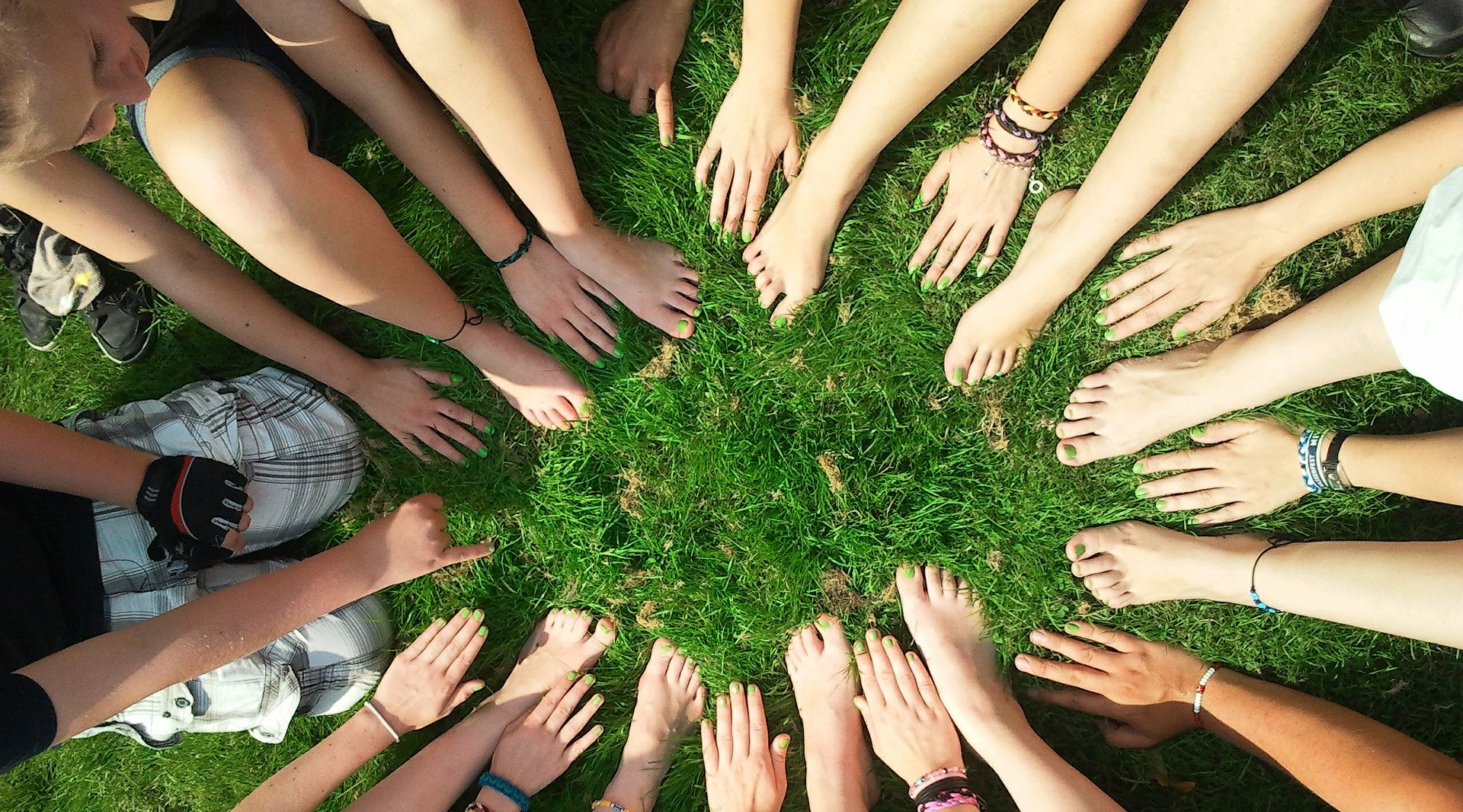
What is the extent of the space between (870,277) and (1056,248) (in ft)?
1.62

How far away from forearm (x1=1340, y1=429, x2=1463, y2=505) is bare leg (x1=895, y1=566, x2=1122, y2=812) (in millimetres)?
978

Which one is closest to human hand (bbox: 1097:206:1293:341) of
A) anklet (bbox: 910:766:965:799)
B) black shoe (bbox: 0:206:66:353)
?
anklet (bbox: 910:766:965:799)

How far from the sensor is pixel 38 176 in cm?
172

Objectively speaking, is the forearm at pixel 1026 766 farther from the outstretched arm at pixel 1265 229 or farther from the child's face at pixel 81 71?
the child's face at pixel 81 71

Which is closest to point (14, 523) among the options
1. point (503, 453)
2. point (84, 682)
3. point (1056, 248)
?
point (84, 682)

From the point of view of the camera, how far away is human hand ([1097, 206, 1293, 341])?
2092 millimetres

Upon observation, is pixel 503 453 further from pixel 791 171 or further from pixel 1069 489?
pixel 1069 489

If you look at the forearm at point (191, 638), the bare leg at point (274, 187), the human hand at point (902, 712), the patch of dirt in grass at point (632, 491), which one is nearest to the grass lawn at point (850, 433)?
the patch of dirt in grass at point (632, 491)

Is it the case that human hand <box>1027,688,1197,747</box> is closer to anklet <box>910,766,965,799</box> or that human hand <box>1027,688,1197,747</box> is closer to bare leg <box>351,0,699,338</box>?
anklet <box>910,766,965,799</box>

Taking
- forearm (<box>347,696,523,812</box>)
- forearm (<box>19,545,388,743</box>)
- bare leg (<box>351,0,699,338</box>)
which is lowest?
forearm (<box>347,696,523,812</box>)

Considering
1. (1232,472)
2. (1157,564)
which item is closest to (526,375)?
(1157,564)

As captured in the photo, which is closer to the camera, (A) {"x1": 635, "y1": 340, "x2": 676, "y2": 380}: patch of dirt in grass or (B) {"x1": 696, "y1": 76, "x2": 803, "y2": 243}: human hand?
(B) {"x1": 696, "y1": 76, "x2": 803, "y2": 243}: human hand

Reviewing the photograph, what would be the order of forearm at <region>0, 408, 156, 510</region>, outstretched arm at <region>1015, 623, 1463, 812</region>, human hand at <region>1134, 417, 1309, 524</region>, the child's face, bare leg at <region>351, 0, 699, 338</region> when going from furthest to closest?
1. human hand at <region>1134, 417, 1309, 524</region>
2. outstretched arm at <region>1015, 623, 1463, 812</region>
3. forearm at <region>0, 408, 156, 510</region>
4. bare leg at <region>351, 0, 699, 338</region>
5. the child's face

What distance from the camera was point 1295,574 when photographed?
199cm
